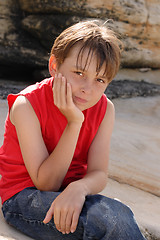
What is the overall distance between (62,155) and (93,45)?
568 mm

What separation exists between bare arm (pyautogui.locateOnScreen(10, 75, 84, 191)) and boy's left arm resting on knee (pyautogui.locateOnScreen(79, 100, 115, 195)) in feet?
0.60

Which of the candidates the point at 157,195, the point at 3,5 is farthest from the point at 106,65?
the point at 3,5

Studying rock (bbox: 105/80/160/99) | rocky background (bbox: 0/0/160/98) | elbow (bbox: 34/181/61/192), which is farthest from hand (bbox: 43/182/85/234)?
rock (bbox: 105/80/160/99)

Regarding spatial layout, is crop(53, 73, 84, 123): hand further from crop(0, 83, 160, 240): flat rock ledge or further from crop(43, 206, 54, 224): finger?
crop(0, 83, 160, 240): flat rock ledge

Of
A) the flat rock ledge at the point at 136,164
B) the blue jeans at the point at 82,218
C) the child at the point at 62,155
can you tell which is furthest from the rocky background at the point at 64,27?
the blue jeans at the point at 82,218

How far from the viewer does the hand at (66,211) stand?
1689mm

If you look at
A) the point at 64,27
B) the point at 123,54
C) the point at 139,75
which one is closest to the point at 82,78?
the point at 64,27

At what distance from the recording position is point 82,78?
72.9 inches

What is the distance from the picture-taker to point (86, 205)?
5.75 feet

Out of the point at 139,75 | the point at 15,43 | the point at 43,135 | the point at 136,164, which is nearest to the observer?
the point at 43,135

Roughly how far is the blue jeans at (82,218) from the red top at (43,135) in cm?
9

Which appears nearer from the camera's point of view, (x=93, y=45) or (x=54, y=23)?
(x=93, y=45)

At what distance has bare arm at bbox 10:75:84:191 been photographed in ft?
5.98

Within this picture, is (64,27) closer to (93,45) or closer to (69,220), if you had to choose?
(93,45)
